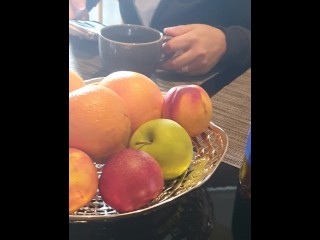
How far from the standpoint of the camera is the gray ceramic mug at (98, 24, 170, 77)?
595mm

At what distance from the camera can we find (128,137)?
44 centimetres

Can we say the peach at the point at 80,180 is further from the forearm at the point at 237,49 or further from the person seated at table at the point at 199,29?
the forearm at the point at 237,49

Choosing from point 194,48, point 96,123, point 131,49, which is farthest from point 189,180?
point 194,48

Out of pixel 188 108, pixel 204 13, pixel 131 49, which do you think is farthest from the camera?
pixel 204 13

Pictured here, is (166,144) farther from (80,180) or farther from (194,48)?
(194,48)

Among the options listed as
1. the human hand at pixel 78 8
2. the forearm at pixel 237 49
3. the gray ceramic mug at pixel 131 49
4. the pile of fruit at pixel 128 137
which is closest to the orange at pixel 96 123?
→ the pile of fruit at pixel 128 137

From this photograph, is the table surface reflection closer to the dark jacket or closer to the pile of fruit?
the pile of fruit

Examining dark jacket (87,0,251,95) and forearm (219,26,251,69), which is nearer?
forearm (219,26,251,69)

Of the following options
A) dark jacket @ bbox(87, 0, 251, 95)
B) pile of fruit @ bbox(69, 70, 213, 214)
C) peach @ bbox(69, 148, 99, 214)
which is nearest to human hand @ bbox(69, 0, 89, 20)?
dark jacket @ bbox(87, 0, 251, 95)

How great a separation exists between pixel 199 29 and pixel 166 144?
549mm

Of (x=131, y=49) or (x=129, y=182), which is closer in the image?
(x=129, y=182)
